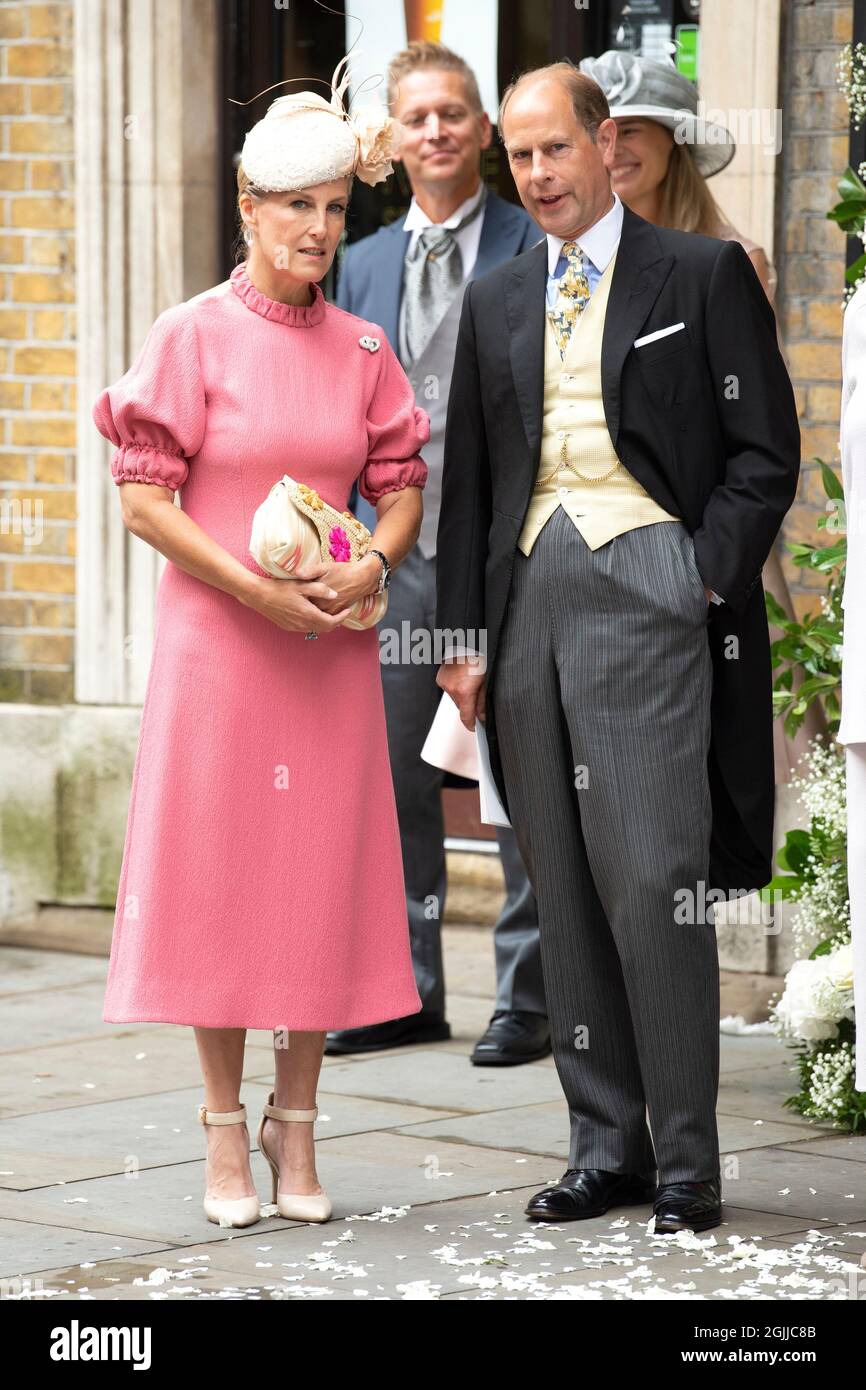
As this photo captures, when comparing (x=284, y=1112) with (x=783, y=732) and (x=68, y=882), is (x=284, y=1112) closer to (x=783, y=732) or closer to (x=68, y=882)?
(x=783, y=732)

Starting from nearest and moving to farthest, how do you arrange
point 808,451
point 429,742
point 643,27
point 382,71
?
point 429,742 → point 808,451 → point 643,27 → point 382,71

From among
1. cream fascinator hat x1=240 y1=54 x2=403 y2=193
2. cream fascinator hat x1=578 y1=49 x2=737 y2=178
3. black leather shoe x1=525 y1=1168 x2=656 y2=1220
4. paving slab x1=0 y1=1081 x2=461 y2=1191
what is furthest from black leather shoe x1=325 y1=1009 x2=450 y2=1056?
cream fascinator hat x1=240 y1=54 x2=403 y2=193

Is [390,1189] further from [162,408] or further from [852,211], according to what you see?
[852,211]

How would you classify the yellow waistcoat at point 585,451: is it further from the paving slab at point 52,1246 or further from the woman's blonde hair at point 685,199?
the paving slab at point 52,1246

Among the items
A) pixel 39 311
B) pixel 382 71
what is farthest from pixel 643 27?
pixel 39 311

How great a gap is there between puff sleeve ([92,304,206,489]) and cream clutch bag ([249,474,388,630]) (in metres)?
0.19

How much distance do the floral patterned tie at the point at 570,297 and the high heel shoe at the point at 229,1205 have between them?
5.16ft

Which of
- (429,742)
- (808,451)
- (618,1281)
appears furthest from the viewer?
(808,451)

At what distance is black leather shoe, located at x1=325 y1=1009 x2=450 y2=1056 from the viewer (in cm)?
615

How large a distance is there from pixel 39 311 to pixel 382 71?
4.53ft

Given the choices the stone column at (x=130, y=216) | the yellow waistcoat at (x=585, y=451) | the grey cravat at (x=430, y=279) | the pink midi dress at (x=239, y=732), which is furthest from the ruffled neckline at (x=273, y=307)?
the stone column at (x=130, y=216)

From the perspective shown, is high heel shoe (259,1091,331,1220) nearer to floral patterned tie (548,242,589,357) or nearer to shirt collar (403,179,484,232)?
floral patterned tie (548,242,589,357)

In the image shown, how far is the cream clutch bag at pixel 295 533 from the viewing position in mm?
4238

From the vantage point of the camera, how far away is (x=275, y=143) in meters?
4.32
